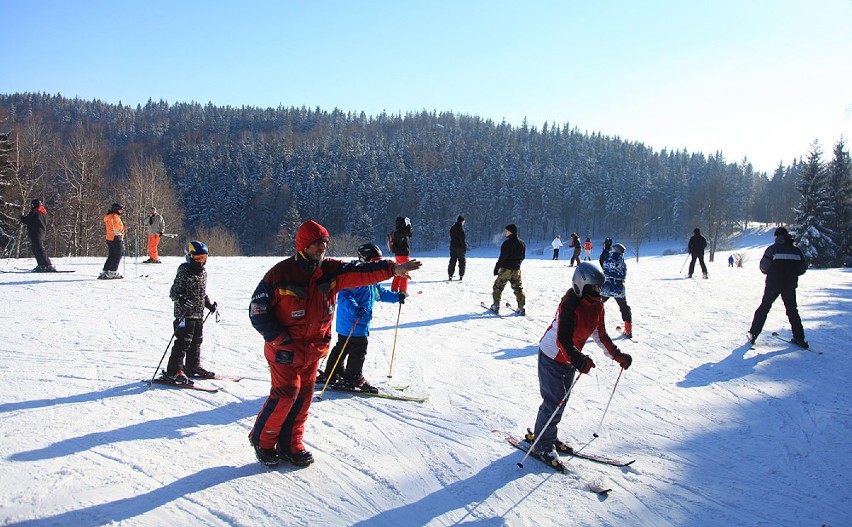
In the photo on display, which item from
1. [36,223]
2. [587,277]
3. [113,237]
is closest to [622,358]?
[587,277]

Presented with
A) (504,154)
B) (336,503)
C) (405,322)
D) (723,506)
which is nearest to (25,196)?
(405,322)

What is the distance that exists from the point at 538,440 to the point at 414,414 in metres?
1.60

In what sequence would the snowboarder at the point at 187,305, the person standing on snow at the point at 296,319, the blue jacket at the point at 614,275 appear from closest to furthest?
the person standing on snow at the point at 296,319
the snowboarder at the point at 187,305
the blue jacket at the point at 614,275

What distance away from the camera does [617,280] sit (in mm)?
9297

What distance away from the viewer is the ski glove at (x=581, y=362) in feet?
13.4

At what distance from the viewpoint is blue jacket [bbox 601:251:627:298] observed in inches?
363

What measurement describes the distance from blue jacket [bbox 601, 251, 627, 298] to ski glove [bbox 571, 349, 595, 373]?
17.6 ft

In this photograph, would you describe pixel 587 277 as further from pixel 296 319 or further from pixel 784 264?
pixel 784 264

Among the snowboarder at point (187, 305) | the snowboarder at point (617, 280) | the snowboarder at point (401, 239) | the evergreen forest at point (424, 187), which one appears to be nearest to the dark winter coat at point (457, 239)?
the snowboarder at point (401, 239)

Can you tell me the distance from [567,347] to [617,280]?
5.63 meters

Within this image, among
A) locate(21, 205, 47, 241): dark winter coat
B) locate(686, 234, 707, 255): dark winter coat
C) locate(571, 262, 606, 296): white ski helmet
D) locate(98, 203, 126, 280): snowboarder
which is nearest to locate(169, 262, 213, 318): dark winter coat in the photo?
locate(571, 262, 606, 296): white ski helmet

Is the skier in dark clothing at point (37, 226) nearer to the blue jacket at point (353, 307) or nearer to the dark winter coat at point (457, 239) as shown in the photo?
the dark winter coat at point (457, 239)

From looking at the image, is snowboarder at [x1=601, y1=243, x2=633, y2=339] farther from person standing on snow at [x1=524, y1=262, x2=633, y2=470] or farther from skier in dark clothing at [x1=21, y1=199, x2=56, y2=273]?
skier in dark clothing at [x1=21, y1=199, x2=56, y2=273]

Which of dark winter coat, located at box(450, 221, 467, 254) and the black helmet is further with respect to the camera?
dark winter coat, located at box(450, 221, 467, 254)
